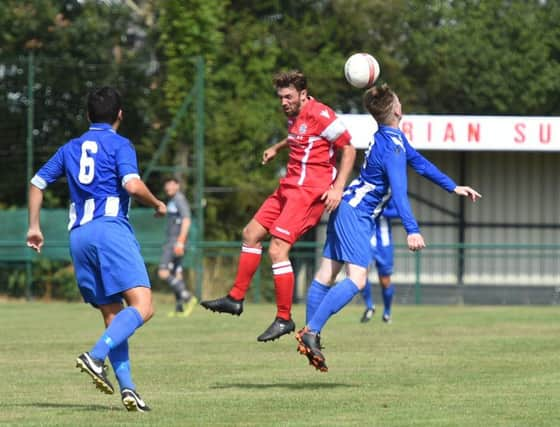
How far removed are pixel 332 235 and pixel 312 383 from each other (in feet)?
3.59

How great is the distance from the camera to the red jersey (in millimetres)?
11461

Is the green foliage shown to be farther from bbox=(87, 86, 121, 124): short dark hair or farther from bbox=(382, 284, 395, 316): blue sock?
bbox=(87, 86, 121, 124): short dark hair

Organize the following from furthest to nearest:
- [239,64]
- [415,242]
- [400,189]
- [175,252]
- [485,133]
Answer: [239,64] < [485,133] < [175,252] < [400,189] < [415,242]

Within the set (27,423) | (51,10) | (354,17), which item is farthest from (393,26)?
(27,423)

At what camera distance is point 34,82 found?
28.3 m

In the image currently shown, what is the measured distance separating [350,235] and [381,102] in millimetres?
993

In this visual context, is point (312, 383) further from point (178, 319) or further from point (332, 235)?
point (178, 319)

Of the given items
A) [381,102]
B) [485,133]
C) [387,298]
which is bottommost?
[387,298]

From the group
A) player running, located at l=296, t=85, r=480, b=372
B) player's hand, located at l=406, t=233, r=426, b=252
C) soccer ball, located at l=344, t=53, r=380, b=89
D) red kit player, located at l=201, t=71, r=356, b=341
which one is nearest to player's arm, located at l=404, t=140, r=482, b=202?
player running, located at l=296, t=85, r=480, b=372

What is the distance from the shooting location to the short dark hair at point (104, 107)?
950 centimetres

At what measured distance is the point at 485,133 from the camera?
2853 centimetres

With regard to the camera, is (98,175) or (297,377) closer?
(98,175)

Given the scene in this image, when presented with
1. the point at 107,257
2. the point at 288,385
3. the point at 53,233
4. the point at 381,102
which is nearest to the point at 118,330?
the point at 107,257

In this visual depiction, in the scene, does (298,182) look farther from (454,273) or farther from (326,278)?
(454,273)
